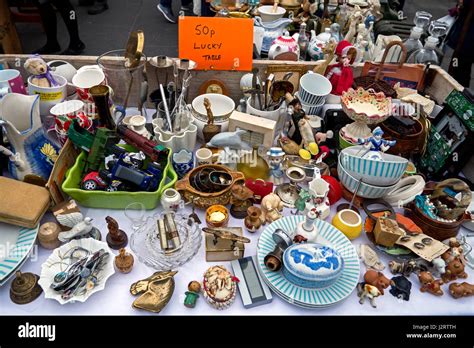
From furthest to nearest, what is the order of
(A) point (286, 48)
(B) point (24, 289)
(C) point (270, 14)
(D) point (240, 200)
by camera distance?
(C) point (270, 14) < (A) point (286, 48) < (D) point (240, 200) < (B) point (24, 289)

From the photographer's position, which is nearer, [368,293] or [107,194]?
[368,293]

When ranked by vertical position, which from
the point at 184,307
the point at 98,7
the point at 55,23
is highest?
the point at 184,307

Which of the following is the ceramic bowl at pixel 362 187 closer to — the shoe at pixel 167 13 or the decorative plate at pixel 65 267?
the decorative plate at pixel 65 267

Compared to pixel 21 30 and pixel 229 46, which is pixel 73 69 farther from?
pixel 21 30

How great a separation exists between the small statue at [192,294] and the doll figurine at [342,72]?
869 mm

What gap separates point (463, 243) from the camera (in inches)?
39.4

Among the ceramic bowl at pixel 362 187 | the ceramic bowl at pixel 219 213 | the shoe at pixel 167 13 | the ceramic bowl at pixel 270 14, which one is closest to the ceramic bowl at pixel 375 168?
the ceramic bowl at pixel 362 187

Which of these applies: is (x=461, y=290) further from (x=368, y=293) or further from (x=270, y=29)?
(x=270, y=29)

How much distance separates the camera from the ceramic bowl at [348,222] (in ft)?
3.27

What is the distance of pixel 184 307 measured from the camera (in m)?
0.86

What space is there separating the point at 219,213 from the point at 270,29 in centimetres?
115

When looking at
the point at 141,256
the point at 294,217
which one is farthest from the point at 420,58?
the point at 141,256

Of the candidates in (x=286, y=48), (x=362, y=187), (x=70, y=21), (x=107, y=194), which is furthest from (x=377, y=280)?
(x=70, y=21)

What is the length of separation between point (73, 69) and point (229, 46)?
56 centimetres
